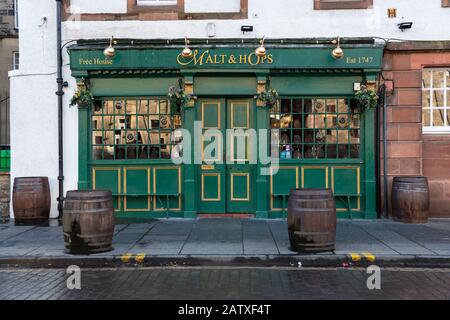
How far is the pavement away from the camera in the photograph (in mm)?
7590

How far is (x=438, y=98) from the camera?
11.6m

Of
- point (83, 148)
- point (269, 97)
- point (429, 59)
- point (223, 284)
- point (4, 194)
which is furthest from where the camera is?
point (4, 194)

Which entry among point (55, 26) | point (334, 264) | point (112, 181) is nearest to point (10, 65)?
point (55, 26)

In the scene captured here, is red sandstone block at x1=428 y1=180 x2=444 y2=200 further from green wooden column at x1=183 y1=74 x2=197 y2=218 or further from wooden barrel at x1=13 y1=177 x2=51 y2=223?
wooden barrel at x1=13 y1=177 x2=51 y2=223

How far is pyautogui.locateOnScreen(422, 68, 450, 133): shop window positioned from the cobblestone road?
17.7 ft

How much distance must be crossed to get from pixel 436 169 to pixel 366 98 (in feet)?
8.17

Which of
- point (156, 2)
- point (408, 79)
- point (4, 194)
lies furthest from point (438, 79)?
point (4, 194)

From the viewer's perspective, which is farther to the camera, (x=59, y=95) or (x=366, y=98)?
(x=59, y=95)

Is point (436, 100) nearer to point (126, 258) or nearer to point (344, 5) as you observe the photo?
point (344, 5)

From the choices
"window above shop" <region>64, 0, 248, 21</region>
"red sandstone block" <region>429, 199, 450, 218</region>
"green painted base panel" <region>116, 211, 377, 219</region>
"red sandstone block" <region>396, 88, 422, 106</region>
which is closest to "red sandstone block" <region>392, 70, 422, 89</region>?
"red sandstone block" <region>396, 88, 422, 106</region>

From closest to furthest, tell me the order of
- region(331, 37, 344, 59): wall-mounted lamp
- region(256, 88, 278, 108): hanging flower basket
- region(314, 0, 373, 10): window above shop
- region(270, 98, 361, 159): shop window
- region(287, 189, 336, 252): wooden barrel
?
1. region(287, 189, 336, 252): wooden barrel
2. region(331, 37, 344, 59): wall-mounted lamp
3. region(256, 88, 278, 108): hanging flower basket
4. region(314, 0, 373, 10): window above shop
5. region(270, 98, 361, 159): shop window

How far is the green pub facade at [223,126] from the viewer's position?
11211 millimetres

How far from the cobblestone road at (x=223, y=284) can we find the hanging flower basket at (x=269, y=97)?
4862mm

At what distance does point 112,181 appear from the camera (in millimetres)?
11578
